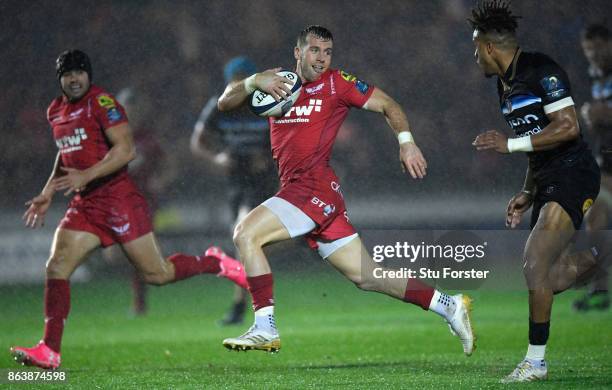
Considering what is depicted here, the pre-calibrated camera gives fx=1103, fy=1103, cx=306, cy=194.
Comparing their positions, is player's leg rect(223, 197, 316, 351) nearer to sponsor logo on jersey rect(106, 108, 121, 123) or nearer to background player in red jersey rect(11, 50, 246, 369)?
background player in red jersey rect(11, 50, 246, 369)

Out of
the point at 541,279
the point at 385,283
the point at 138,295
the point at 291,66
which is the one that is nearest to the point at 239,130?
the point at 291,66

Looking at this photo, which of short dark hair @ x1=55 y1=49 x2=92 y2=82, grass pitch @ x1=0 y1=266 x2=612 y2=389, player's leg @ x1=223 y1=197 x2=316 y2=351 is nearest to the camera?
player's leg @ x1=223 y1=197 x2=316 y2=351

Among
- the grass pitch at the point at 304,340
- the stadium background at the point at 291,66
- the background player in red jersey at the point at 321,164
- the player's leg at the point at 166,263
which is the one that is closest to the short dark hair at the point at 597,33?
the stadium background at the point at 291,66

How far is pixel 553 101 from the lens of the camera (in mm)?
6738

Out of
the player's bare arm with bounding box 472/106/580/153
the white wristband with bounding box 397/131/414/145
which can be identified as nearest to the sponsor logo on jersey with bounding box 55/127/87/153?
the white wristband with bounding box 397/131/414/145

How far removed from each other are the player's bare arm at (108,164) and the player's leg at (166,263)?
0.65m

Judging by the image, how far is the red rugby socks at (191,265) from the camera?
28.6ft

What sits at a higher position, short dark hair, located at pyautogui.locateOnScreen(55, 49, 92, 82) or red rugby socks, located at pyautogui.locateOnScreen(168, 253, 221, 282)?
short dark hair, located at pyautogui.locateOnScreen(55, 49, 92, 82)

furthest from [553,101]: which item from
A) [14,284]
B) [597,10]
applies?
[14,284]

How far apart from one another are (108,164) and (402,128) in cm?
223

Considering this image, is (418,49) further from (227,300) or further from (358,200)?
(227,300)

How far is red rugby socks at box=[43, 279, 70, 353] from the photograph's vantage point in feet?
25.4

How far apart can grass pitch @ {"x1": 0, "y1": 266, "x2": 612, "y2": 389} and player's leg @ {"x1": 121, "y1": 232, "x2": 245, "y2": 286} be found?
63cm

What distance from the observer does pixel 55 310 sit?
25.7 feet
